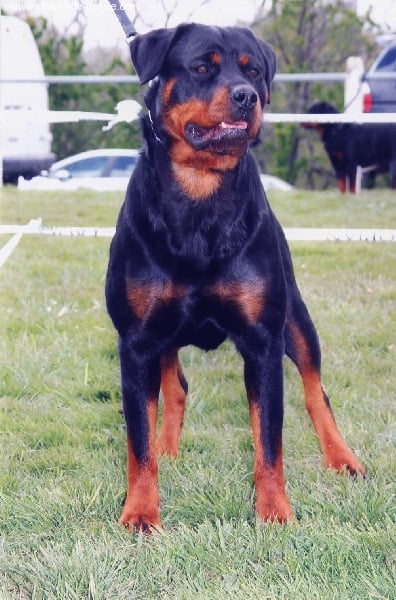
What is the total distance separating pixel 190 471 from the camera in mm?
2840

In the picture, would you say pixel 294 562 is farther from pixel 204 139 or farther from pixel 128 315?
pixel 204 139

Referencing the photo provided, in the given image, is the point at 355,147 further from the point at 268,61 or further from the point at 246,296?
the point at 246,296

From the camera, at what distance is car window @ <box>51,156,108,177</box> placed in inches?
656

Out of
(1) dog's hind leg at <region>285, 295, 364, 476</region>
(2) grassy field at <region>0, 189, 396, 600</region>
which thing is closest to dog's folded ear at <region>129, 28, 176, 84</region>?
(1) dog's hind leg at <region>285, 295, 364, 476</region>

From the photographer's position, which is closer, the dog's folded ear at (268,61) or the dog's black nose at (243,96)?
the dog's black nose at (243,96)

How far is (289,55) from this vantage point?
1881 cm

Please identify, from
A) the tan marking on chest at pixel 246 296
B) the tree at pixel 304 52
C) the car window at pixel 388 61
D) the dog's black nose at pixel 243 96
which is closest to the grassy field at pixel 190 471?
the tan marking on chest at pixel 246 296

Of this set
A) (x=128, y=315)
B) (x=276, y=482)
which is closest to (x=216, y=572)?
(x=276, y=482)

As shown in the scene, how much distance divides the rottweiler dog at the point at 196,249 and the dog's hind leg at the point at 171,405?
0.45m

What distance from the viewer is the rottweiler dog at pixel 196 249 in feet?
8.36

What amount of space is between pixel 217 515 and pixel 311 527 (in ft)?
1.04

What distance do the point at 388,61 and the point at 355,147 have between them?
4.92 ft

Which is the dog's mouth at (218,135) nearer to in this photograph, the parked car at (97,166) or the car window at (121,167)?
the parked car at (97,166)

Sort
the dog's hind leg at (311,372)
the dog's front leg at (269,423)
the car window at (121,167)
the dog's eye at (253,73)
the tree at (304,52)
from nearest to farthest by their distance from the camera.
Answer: the dog's front leg at (269,423)
the dog's eye at (253,73)
the dog's hind leg at (311,372)
the car window at (121,167)
the tree at (304,52)
